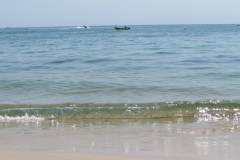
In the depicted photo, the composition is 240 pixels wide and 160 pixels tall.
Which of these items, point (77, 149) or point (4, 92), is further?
point (4, 92)

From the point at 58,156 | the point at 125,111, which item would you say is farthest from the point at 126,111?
the point at 58,156

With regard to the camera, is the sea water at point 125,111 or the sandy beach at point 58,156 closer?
the sandy beach at point 58,156

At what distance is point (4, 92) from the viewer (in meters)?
10.5

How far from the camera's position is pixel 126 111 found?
8312 mm

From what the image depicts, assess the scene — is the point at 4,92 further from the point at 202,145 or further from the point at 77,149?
the point at 202,145

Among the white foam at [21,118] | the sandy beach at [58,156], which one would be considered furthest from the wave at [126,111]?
the sandy beach at [58,156]

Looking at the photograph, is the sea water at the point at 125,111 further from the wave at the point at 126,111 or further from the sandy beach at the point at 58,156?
the sandy beach at the point at 58,156

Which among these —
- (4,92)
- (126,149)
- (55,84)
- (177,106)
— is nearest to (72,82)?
(55,84)

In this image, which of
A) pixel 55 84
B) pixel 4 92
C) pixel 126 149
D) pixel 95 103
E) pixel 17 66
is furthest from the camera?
pixel 17 66

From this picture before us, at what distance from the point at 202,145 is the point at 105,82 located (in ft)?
22.0

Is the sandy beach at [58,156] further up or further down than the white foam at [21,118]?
further down

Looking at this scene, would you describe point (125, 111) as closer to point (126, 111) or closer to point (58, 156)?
point (126, 111)

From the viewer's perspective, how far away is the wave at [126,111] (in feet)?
26.1

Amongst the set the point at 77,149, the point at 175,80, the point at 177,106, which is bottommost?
the point at 77,149
